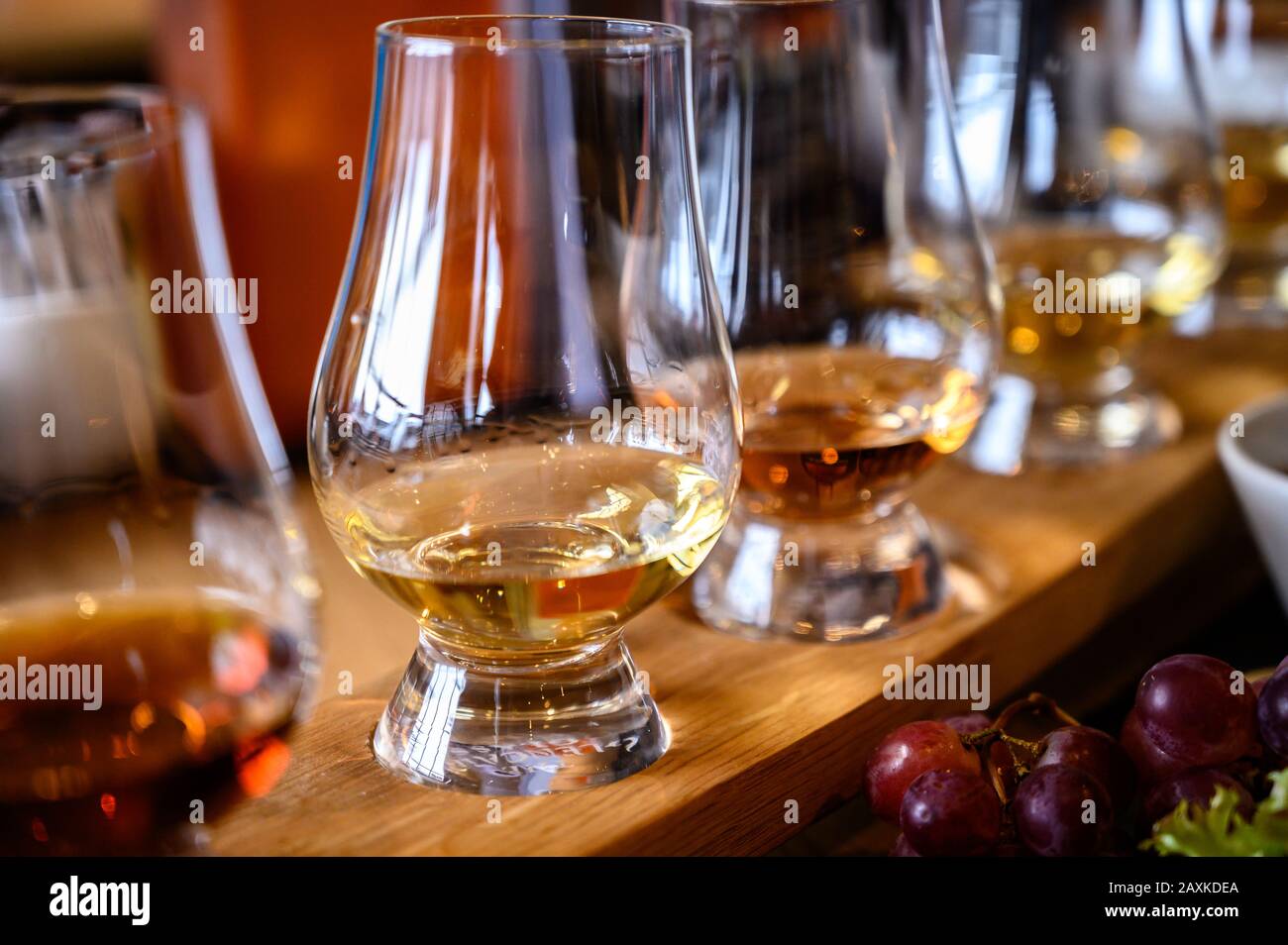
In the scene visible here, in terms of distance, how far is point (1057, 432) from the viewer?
0.95 meters

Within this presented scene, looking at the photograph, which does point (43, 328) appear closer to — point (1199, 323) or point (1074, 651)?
point (1074, 651)

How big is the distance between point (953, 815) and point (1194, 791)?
9 centimetres

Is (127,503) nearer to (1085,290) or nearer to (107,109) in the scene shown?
(107,109)

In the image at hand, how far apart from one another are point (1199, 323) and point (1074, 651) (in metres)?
0.48

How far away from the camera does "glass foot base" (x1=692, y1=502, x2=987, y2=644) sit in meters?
0.71

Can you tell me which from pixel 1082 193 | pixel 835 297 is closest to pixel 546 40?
pixel 835 297

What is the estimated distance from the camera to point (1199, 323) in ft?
4.01

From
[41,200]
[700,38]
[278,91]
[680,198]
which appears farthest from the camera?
[278,91]

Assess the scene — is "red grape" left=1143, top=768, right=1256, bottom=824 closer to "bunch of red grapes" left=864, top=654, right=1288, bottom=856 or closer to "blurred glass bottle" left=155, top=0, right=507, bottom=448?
"bunch of red grapes" left=864, top=654, right=1288, bottom=856

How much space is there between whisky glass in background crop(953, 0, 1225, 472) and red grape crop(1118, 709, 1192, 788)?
0.36 meters

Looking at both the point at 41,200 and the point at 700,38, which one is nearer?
the point at 41,200

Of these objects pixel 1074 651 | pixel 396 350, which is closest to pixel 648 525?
pixel 396 350

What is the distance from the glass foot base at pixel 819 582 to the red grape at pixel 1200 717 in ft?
0.53
